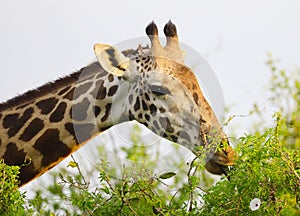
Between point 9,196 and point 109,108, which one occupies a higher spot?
point 109,108

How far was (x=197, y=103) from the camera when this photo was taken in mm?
6145

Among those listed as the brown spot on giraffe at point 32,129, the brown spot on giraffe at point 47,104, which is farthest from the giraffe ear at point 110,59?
the brown spot on giraffe at point 32,129

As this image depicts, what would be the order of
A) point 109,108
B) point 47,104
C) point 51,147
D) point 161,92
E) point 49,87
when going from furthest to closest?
point 49,87 < point 47,104 < point 109,108 < point 51,147 < point 161,92

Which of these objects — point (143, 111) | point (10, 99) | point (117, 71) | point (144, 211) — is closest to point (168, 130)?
point (143, 111)

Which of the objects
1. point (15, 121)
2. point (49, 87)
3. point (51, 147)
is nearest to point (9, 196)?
point (51, 147)

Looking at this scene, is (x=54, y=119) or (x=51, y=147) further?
(x=54, y=119)

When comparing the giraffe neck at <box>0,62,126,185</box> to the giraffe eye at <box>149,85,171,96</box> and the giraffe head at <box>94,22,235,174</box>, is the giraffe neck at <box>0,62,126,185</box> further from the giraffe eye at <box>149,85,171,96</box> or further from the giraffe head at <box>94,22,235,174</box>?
the giraffe eye at <box>149,85,171,96</box>

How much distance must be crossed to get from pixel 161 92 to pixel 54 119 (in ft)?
3.32

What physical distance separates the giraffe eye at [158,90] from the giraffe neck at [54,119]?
0.31 meters

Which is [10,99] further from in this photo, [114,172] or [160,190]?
[160,190]

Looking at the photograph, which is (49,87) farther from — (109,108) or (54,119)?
(109,108)

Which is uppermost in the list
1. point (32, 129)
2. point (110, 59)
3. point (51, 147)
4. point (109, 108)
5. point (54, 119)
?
point (110, 59)

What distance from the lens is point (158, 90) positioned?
20.6 feet

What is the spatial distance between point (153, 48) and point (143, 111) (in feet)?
1.91
